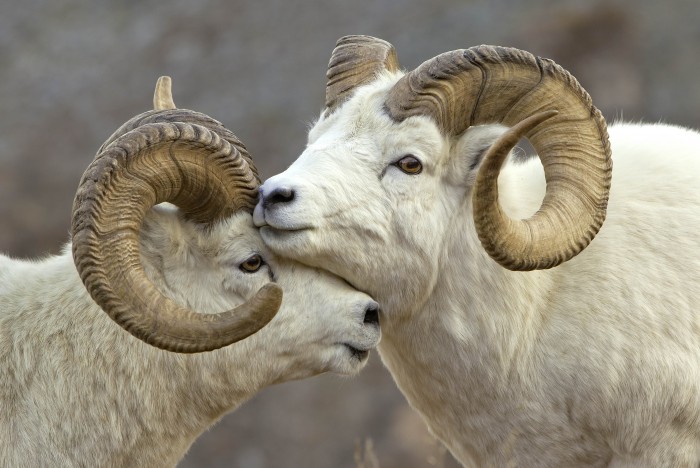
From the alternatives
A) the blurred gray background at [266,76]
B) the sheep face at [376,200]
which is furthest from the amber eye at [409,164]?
the blurred gray background at [266,76]

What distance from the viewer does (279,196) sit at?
19.8 feet

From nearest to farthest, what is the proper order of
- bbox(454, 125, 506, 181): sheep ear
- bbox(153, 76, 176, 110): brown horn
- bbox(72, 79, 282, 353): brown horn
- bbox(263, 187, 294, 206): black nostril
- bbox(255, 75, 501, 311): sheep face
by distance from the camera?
bbox(72, 79, 282, 353): brown horn → bbox(263, 187, 294, 206): black nostril → bbox(255, 75, 501, 311): sheep face → bbox(454, 125, 506, 181): sheep ear → bbox(153, 76, 176, 110): brown horn

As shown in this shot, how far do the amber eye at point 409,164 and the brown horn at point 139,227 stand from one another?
0.91 meters

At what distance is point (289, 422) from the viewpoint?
17.7 m

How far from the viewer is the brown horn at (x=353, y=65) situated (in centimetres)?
682

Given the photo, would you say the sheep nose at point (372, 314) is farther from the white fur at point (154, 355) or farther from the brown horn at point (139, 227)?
the brown horn at point (139, 227)

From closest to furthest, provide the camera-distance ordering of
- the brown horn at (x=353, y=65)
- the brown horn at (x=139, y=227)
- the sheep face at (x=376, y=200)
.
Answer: the brown horn at (x=139, y=227), the sheep face at (x=376, y=200), the brown horn at (x=353, y=65)

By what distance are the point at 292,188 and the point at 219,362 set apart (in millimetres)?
978

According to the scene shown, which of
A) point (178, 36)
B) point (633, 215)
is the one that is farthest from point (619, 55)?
point (633, 215)

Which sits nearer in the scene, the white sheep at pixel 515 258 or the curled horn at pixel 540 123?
the curled horn at pixel 540 123

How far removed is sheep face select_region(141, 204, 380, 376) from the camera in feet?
20.6

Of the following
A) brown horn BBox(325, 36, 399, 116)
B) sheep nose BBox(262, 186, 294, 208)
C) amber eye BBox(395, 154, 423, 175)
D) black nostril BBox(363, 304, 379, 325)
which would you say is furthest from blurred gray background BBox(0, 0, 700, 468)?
sheep nose BBox(262, 186, 294, 208)

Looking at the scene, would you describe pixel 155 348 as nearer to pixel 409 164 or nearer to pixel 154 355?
pixel 154 355

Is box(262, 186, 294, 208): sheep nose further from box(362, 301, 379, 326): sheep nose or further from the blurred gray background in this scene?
the blurred gray background
